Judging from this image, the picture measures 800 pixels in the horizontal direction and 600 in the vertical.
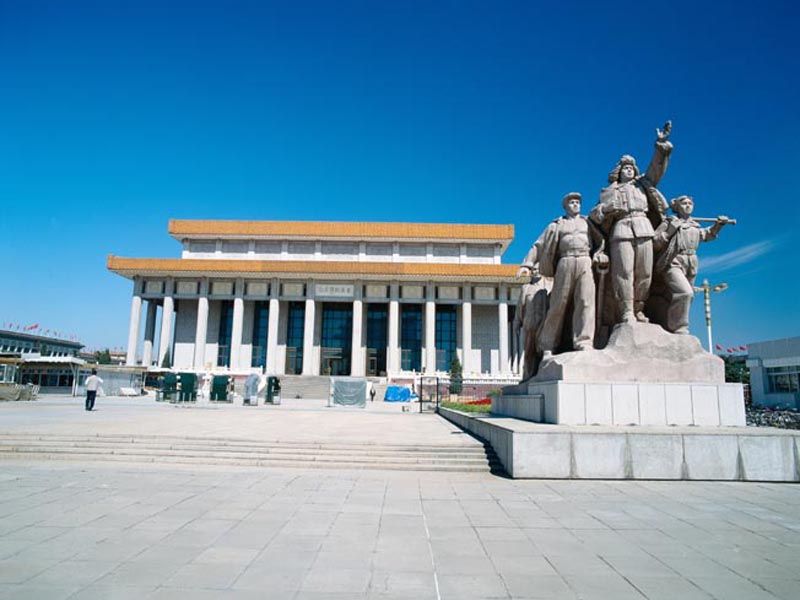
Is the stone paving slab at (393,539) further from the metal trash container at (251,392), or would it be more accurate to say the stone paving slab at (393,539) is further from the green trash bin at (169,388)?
the green trash bin at (169,388)

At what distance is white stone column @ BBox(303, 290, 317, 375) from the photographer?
53.3 metres

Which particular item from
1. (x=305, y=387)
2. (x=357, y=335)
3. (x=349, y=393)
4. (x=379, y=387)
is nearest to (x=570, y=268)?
(x=349, y=393)

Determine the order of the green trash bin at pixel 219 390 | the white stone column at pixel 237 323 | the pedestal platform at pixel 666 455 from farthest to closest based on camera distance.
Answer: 1. the white stone column at pixel 237 323
2. the green trash bin at pixel 219 390
3. the pedestal platform at pixel 666 455

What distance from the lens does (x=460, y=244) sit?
191 feet

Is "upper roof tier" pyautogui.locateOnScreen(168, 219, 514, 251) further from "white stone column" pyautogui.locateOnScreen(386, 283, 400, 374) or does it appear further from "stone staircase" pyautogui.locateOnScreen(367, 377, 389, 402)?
"stone staircase" pyautogui.locateOnScreen(367, 377, 389, 402)

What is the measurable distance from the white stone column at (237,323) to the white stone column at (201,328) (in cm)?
288

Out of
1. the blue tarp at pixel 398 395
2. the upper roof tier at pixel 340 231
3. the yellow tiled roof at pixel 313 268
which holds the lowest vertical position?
the blue tarp at pixel 398 395

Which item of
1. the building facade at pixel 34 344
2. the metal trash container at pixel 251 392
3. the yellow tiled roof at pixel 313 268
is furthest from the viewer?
the building facade at pixel 34 344

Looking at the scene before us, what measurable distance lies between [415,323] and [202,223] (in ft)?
86.8

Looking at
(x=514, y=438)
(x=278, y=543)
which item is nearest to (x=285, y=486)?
(x=278, y=543)

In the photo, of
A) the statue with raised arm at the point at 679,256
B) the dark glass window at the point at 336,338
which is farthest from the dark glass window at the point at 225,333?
the statue with raised arm at the point at 679,256

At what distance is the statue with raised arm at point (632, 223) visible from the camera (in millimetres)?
9109

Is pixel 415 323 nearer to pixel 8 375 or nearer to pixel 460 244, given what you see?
pixel 460 244

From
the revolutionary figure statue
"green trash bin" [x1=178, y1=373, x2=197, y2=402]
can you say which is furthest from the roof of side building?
the revolutionary figure statue
